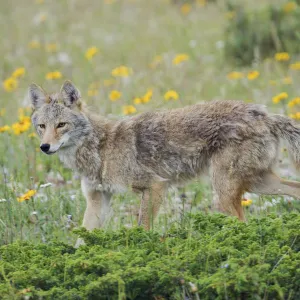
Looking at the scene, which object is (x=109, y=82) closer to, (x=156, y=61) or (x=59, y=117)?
(x=156, y=61)

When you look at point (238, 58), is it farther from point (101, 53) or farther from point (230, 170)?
point (230, 170)

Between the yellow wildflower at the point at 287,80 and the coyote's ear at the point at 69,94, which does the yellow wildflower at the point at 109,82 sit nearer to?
the yellow wildflower at the point at 287,80

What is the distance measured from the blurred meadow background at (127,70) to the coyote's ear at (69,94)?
60cm

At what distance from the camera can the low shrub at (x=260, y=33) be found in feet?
36.1

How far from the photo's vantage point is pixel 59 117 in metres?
6.35

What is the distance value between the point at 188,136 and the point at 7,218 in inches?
63.1

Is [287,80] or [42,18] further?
[42,18]

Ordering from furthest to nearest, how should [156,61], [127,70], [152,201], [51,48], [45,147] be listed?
[51,48], [156,61], [127,70], [152,201], [45,147]

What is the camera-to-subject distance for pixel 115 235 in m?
4.52

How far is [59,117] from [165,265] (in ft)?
8.88

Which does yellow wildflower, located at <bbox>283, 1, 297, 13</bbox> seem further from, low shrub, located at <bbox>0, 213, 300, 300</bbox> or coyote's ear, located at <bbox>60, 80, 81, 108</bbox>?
low shrub, located at <bbox>0, 213, 300, 300</bbox>

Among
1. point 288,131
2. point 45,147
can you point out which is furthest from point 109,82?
point 288,131

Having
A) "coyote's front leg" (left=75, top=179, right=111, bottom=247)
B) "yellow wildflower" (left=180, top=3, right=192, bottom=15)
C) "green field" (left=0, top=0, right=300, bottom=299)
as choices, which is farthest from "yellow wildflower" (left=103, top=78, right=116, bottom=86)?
"coyote's front leg" (left=75, top=179, right=111, bottom=247)

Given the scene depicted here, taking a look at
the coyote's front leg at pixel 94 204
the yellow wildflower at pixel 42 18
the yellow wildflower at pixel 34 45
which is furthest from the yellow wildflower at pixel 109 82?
the coyote's front leg at pixel 94 204
